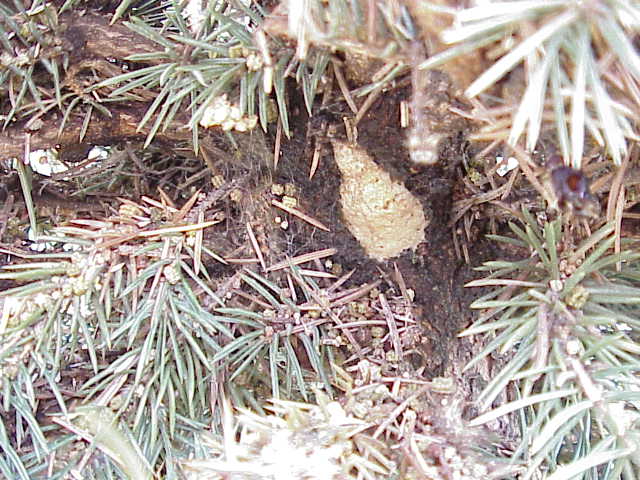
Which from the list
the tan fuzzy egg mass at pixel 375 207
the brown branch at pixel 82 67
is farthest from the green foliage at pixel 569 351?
the brown branch at pixel 82 67

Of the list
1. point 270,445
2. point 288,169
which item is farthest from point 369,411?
point 288,169

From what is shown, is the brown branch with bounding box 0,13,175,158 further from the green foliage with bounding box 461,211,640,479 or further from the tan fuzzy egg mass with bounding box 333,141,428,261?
the green foliage with bounding box 461,211,640,479

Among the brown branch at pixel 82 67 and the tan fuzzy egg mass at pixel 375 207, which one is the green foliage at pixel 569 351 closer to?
the tan fuzzy egg mass at pixel 375 207

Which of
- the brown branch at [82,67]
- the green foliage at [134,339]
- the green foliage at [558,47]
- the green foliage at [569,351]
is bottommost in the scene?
the green foliage at [134,339]

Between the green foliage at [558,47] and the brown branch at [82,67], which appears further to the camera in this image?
the brown branch at [82,67]

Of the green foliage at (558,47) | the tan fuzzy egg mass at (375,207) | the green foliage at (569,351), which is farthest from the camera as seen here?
the tan fuzzy egg mass at (375,207)

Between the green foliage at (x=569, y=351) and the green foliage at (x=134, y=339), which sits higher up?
the green foliage at (x=569, y=351)

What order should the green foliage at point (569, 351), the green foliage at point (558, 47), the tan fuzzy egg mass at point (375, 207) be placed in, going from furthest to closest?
the tan fuzzy egg mass at point (375, 207)
the green foliage at point (569, 351)
the green foliage at point (558, 47)
